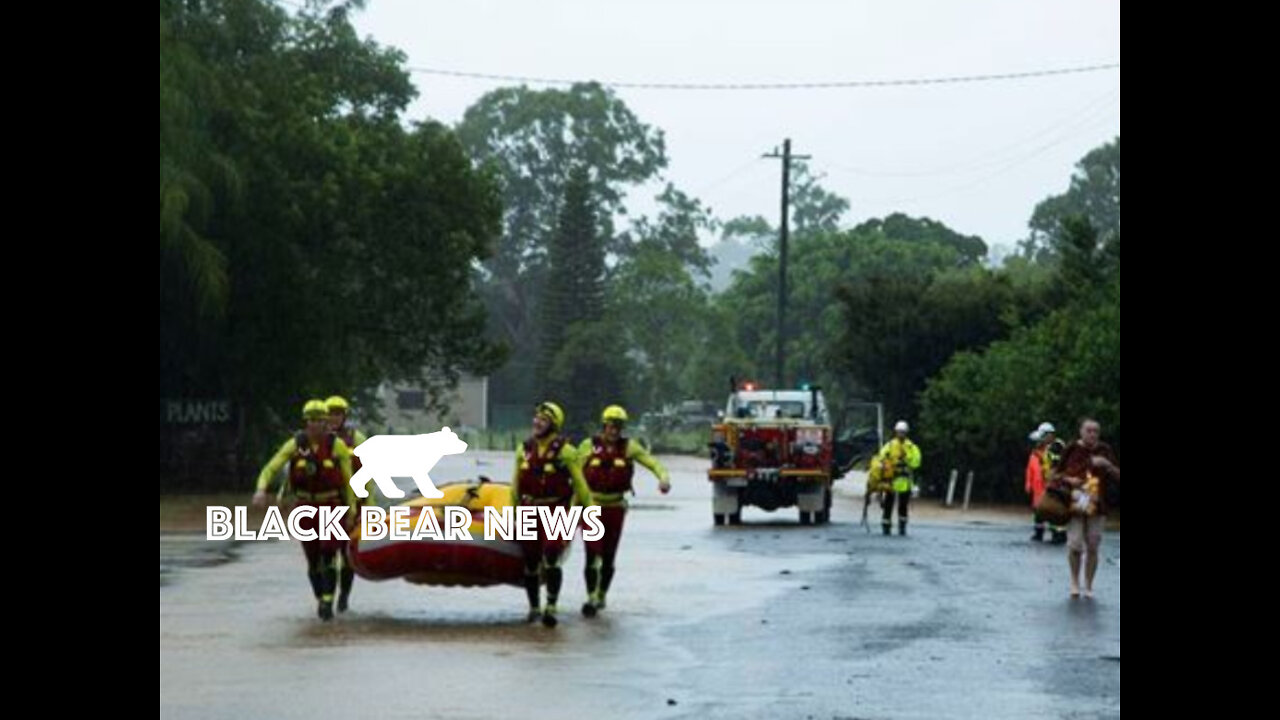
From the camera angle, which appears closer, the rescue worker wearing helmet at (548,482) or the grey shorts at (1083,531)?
the rescue worker wearing helmet at (548,482)

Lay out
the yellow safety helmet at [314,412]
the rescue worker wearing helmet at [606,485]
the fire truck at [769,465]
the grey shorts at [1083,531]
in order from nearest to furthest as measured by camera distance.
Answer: the yellow safety helmet at [314,412] < the rescue worker wearing helmet at [606,485] < the grey shorts at [1083,531] < the fire truck at [769,465]

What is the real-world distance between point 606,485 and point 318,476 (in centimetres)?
268

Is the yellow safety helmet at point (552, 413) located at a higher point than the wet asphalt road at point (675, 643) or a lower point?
higher

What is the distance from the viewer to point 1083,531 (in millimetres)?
25547

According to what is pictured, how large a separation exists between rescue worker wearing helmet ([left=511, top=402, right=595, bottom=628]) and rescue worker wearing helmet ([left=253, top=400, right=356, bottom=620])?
1.45 metres

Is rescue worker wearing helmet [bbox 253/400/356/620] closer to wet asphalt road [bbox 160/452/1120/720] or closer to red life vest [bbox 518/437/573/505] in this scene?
wet asphalt road [bbox 160/452/1120/720]

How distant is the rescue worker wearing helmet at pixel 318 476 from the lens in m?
21.7

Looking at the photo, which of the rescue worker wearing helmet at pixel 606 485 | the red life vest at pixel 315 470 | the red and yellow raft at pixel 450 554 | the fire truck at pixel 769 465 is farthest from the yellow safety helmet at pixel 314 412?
the fire truck at pixel 769 465

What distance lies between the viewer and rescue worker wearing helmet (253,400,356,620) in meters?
21.7

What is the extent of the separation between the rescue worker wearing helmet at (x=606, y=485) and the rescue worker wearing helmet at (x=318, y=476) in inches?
86.7

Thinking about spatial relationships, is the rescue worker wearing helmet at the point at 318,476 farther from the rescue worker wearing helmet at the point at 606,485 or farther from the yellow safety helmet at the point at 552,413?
the rescue worker wearing helmet at the point at 606,485
